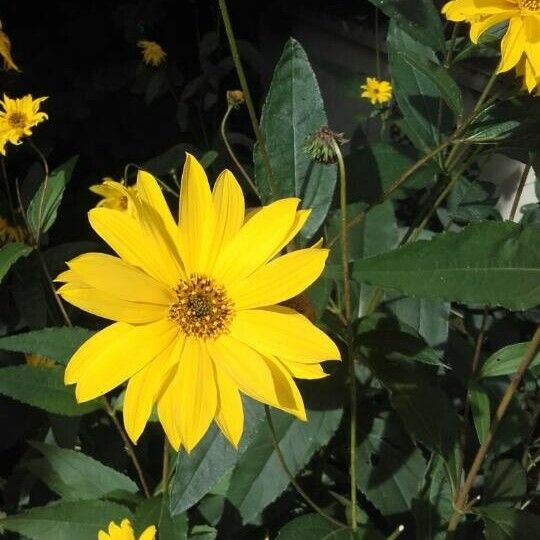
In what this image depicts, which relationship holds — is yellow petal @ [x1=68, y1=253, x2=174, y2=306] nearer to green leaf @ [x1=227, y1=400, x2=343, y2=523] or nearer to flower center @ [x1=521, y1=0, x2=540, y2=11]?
green leaf @ [x1=227, y1=400, x2=343, y2=523]

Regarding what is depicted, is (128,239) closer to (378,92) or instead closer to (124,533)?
(124,533)

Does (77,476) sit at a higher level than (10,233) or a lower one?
lower

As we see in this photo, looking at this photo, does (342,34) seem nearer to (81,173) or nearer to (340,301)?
(81,173)

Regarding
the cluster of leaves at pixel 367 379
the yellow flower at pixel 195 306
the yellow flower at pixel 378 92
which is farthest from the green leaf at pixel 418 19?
the yellow flower at pixel 378 92

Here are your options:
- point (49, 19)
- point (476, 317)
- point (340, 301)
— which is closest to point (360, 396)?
point (340, 301)

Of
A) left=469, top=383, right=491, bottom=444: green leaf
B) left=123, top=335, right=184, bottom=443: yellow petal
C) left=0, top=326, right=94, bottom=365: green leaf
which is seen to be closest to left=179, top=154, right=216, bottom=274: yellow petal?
left=123, top=335, right=184, bottom=443: yellow petal

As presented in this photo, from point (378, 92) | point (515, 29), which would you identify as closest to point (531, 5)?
point (515, 29)

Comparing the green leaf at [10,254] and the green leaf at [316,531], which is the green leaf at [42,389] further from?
the green leaf at [316,531]
